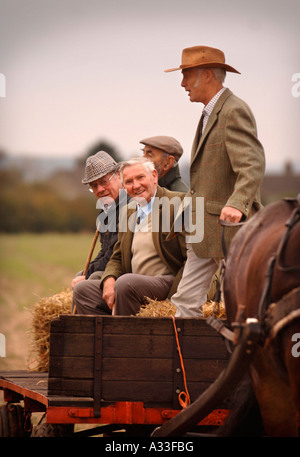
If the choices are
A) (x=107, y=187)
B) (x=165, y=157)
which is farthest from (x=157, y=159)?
(x=107, y=187)

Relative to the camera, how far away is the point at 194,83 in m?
3.50

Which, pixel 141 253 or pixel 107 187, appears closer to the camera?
pixel 141 253

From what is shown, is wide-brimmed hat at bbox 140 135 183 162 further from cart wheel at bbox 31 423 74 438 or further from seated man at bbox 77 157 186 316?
cart wheel at bbox 31 423 74 438

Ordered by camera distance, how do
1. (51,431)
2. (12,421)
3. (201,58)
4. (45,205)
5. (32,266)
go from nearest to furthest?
(51,431)
(201,58)
(12,421)
(32,266)
(45,205)

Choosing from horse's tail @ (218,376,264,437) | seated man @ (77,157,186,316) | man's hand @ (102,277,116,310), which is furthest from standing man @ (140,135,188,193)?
horse's tail @ (218,376,264,437)

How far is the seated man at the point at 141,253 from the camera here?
3.60 meters

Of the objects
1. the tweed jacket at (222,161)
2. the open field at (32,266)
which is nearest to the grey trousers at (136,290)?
the tweed jacket at (222,161)

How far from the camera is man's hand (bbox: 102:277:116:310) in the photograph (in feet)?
12.3

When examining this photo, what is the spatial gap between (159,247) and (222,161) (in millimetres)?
599

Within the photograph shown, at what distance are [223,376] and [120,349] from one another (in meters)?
0.80

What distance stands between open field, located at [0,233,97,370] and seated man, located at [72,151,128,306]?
983cm

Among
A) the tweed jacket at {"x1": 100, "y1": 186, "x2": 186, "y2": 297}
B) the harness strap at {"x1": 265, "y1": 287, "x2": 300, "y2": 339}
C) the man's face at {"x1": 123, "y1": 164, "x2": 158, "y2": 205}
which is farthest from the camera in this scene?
the man's face at {"x1": 123, "y1": 164, "x2": 158, "y2": 205}

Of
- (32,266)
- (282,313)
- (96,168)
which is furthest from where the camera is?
(32,266)

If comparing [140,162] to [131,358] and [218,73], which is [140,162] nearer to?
[218,73]
